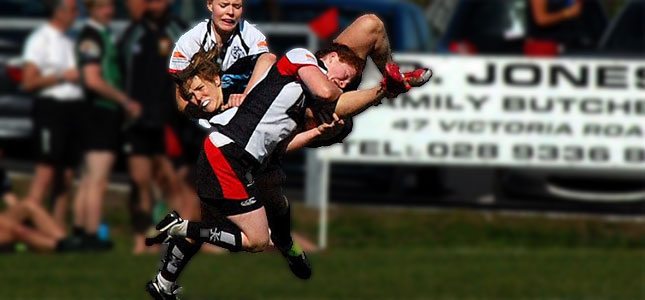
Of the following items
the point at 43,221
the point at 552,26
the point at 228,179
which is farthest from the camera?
the point at 552,26

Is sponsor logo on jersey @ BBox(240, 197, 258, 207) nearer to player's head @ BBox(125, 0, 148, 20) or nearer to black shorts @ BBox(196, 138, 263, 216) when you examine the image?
black shorts @ BBox(196, 138, 263, 216)

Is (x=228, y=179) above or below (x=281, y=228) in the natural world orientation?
above

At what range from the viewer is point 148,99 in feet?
70.0

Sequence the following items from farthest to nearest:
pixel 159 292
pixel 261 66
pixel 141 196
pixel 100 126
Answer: pixel 141 196, pixel 100 126, pixel 159 292, pixel 261 66

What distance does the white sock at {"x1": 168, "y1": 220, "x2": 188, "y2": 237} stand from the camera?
11.3 metres

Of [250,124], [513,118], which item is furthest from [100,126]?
[250,124]

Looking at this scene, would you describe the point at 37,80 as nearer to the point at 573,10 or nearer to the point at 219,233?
the point at 573,10

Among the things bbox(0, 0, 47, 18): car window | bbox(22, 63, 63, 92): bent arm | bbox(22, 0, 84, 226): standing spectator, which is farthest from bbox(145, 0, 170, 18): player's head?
bbox(0, 0, 47, 18): car window

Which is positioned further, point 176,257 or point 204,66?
point 176,257

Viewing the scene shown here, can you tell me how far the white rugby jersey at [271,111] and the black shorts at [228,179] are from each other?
3.3 inches

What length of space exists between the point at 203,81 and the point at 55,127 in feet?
38.3

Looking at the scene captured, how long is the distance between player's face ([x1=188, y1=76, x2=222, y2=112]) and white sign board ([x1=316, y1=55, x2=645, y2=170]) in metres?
13.0

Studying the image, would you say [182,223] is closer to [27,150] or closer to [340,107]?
[340,107]

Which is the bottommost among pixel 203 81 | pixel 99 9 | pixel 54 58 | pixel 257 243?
pixel 54 58
